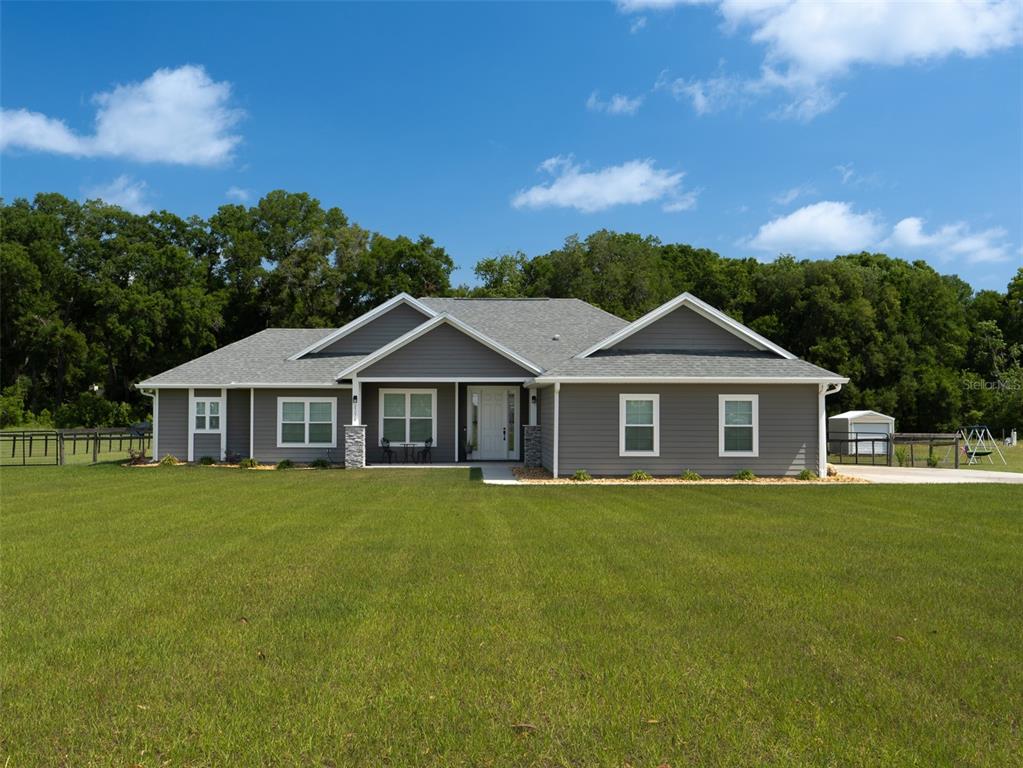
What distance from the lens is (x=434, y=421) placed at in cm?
2272

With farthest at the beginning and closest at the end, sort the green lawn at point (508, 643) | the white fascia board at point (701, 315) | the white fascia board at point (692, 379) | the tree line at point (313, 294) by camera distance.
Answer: the tree line at point (313, 294) → the white fascia board at point (701, 315) → the white fascia board at point (692, 379) → the green lawn at point (508, 643)

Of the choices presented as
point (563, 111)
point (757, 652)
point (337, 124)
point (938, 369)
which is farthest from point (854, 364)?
point (757, 652)

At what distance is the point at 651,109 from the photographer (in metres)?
22.7

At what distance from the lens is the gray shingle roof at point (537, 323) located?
951 inches

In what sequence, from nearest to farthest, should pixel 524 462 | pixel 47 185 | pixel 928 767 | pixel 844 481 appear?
pixel 928 767
pixel 844 481
pixel 524 462
pixel 47 185

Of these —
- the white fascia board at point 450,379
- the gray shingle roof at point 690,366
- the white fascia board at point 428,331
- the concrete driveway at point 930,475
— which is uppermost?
the white fascia board at point 428,331

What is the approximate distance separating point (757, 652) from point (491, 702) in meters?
2.03

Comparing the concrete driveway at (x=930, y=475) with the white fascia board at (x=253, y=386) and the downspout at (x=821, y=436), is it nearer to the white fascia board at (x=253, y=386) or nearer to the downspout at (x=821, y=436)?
the downspout at (x=821, y=436)

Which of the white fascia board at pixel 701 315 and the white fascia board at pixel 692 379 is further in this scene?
the white fascia board at pixel 701 315

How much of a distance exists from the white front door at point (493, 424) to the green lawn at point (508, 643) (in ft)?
41.1

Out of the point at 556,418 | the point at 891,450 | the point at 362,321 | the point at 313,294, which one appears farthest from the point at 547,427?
the point at 313,294

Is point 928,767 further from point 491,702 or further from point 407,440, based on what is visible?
point 407,440

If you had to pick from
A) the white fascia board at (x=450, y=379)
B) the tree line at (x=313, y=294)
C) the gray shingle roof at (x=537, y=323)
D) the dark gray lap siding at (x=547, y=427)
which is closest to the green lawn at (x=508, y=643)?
the dark gray lap siding at (x=547, y=427)

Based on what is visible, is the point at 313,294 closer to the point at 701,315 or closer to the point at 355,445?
the point at 355,445
